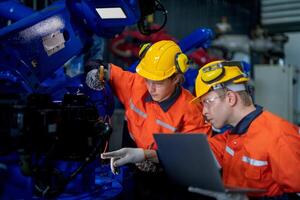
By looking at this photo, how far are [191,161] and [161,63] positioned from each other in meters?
0.66

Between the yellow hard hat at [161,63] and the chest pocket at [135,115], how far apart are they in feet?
0.79

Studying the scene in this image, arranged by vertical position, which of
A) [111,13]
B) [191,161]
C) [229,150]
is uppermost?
[111,13]

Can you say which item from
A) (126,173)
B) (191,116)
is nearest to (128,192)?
(126,173)

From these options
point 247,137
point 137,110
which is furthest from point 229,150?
point 137,110

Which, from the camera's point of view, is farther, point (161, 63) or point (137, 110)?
point (137, 110)

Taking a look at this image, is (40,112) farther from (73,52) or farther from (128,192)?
(128,192)

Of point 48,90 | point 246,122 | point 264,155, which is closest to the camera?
point 264,155

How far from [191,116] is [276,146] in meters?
0.57

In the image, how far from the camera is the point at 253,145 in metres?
1.67

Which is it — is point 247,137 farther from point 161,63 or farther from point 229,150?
point 161,63

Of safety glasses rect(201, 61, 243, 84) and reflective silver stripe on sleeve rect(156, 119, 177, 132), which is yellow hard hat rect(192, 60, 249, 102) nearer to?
safety glasses rect(201, 61, 243, 84)

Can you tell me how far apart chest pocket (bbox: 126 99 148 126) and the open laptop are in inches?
19.8

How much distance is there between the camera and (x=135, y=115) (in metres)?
2.21

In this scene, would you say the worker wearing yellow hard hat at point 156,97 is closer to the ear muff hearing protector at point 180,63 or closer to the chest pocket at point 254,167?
the ear muff hearing protector at point 180,63
